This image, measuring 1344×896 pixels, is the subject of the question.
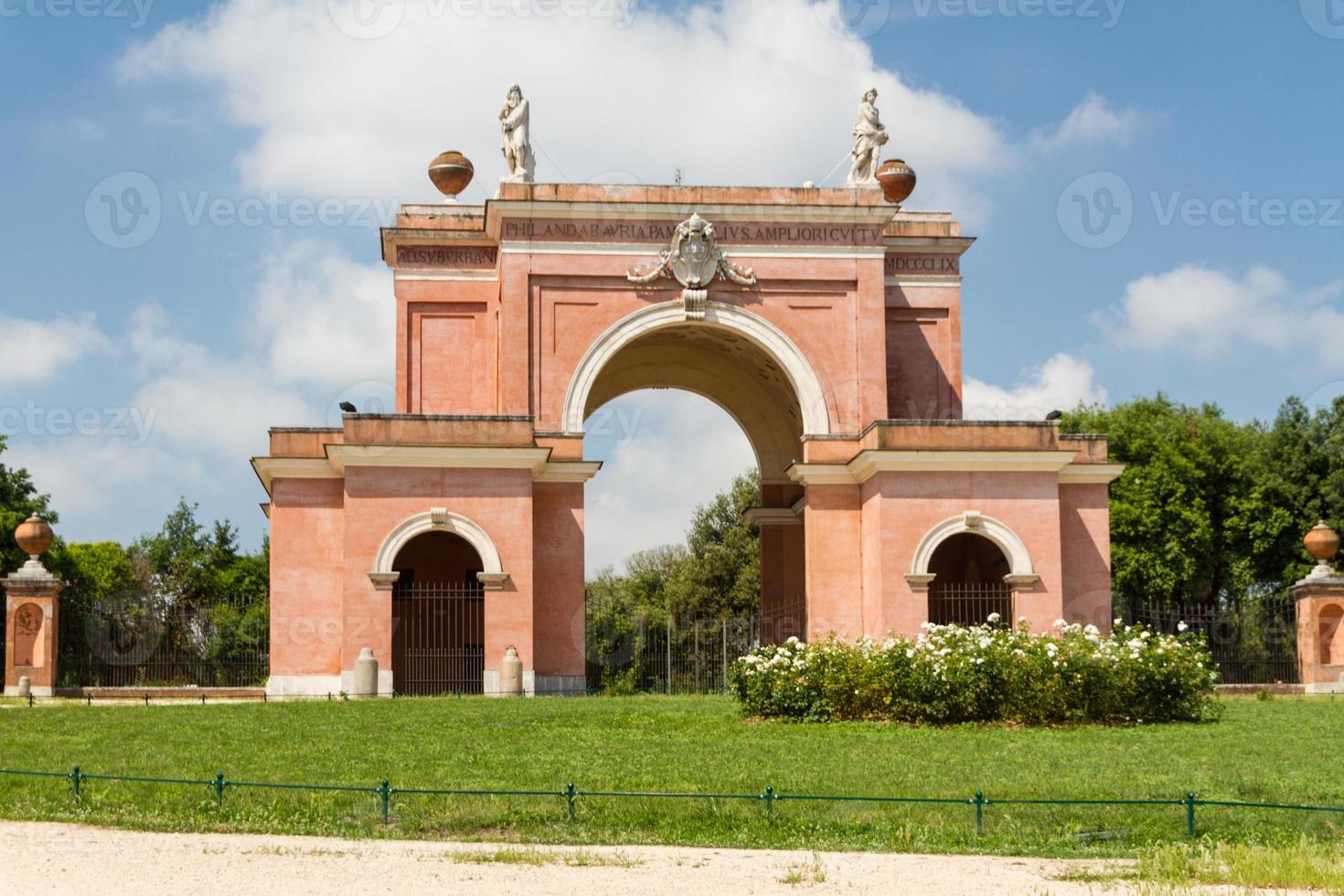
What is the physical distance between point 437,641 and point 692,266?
1008 cm

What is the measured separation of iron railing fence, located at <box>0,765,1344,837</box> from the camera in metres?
14.1

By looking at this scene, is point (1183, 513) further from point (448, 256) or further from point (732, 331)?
point (448, 256)

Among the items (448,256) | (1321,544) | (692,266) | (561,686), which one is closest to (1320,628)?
(1321,544)

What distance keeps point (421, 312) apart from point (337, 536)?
6464 millimetres

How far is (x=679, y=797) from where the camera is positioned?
15.3m

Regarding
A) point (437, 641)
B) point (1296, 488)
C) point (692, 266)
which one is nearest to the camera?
Result: point (692, 266)

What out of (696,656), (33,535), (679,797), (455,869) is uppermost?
(33,535)

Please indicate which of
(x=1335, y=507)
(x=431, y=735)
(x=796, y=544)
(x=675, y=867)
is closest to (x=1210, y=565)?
(x=1335, y=507)

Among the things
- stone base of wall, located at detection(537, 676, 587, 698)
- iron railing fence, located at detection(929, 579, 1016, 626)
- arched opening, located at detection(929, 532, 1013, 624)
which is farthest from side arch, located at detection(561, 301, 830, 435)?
stone base of wall, located at detection(537, 676, 587, 698)

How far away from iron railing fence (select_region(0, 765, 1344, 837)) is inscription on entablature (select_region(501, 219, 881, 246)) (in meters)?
20.7

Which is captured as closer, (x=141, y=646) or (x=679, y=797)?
(x=679, y=797)

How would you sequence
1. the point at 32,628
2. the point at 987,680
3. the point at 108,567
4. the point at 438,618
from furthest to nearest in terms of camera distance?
the point at 108,567 < the point at 438,618 < the point at 32,628 < the point at 987,680

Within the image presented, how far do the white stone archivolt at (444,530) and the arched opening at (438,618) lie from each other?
60 centimetres

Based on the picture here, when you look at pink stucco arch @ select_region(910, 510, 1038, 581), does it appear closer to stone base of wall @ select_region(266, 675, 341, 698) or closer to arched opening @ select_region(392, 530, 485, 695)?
arched opening @ select_region(392, 530, 485, 695)
